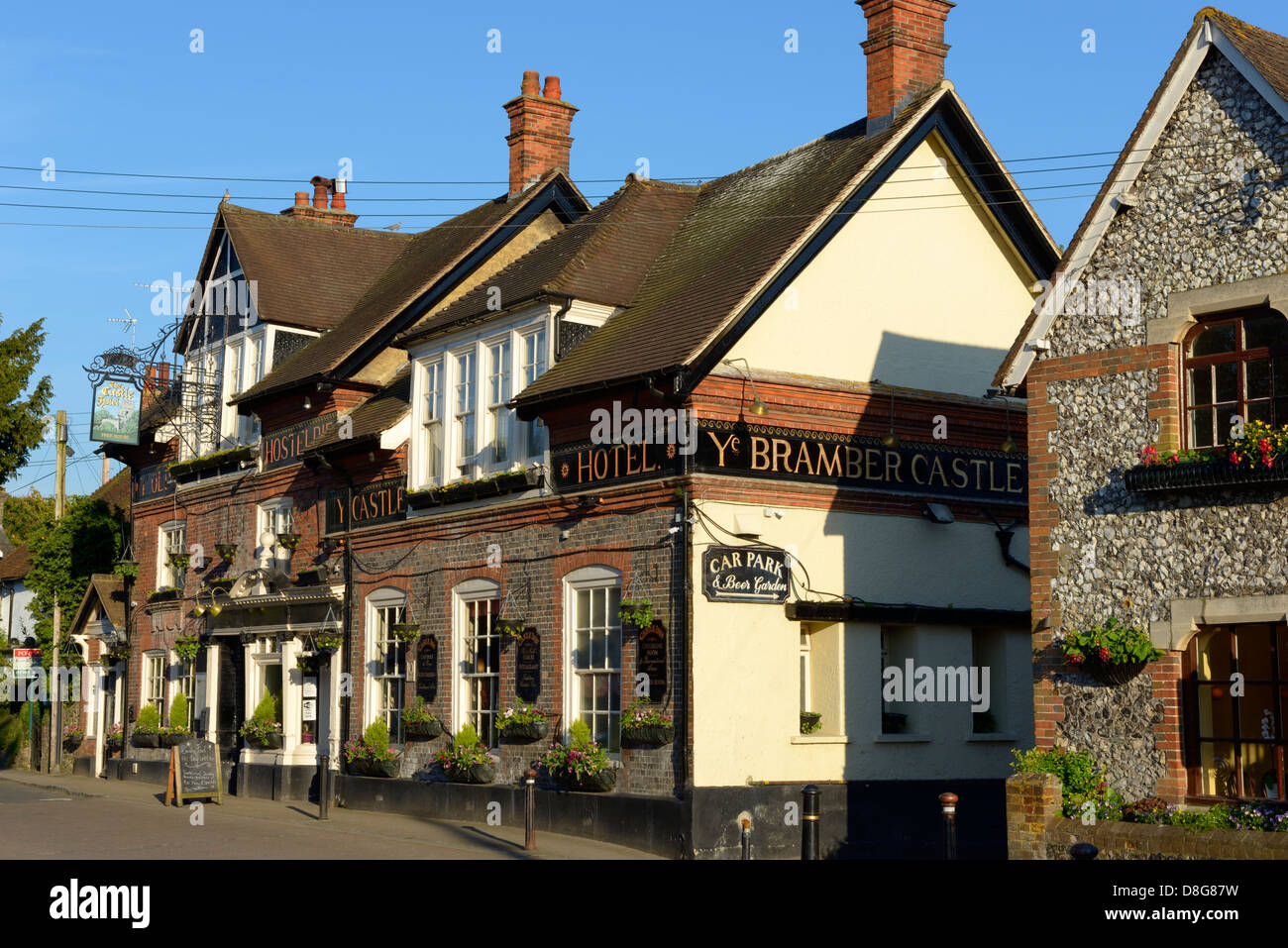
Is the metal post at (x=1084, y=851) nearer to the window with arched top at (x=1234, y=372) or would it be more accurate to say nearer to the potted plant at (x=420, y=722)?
the window with arched top at (x=1234, y=372)

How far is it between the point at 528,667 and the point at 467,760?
5.87ft

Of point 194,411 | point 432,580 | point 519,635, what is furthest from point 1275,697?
point 194,411

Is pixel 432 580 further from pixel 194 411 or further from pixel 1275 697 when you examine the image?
pixel 1275 697

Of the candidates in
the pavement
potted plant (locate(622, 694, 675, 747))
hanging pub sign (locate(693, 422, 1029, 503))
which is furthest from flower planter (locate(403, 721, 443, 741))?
hanging pub sign (locate(693, 422, 1029, 503))

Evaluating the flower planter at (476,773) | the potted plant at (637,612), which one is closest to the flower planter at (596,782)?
the potted plant at (637,612)

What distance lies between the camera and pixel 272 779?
90.6 ft

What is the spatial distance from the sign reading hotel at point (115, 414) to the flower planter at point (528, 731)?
15.8 meters

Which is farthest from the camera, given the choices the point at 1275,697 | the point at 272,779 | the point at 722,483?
the point at 272,779

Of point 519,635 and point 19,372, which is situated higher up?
point 19,372

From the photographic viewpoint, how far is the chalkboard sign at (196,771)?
24.8 m

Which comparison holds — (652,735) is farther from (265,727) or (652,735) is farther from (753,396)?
(265,727)

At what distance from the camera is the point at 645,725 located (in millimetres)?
19375

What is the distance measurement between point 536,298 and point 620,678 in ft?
18.4

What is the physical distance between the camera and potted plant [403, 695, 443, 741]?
77.7 ft
